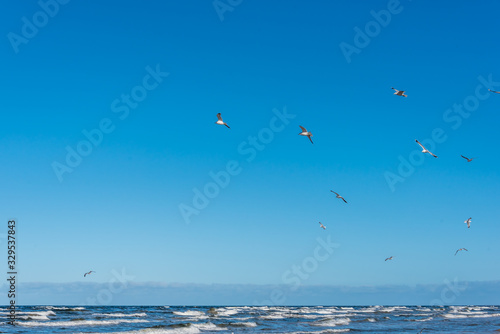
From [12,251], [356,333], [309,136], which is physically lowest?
[356,333]

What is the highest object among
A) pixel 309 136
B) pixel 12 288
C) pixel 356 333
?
pixel 309 136

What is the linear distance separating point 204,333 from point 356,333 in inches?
400

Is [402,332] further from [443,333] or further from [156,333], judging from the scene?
[156,333]

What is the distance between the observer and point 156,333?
3231 centimetres

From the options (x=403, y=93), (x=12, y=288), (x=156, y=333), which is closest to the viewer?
(x=403, y=93)

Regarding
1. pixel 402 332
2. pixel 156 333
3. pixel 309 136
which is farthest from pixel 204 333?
pixel 309 136

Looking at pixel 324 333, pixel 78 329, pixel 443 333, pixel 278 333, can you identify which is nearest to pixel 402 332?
pixel 443 333

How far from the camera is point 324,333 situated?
102 feet

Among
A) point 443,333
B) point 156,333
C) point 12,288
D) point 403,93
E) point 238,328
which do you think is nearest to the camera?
point 403,93

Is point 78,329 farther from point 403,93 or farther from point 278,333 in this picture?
point 403,93

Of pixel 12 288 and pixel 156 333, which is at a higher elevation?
pixel 12 288

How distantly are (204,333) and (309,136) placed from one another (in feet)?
59.9

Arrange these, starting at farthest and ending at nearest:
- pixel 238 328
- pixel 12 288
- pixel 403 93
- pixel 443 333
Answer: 1. pixel 238 328
2. pixel 443 333
3. pixel 12 288
4. pixel 403 93

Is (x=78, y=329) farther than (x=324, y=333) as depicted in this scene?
Yes
